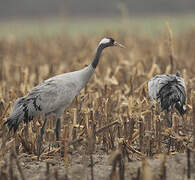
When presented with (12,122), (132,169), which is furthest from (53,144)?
(132,169)

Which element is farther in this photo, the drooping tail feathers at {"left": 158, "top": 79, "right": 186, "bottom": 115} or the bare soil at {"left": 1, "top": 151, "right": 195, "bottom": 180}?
the drooping tail feathers at {"left": 158, "top": 79, "right": 186, "bottom": 115}

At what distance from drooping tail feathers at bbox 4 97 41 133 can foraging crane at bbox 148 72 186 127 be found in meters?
1.34

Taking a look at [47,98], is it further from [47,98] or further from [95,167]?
[95,167]

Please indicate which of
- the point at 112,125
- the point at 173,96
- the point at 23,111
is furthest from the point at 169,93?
the point at 23,111

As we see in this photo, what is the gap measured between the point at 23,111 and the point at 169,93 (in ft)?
5.26

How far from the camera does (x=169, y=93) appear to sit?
16.4 feet

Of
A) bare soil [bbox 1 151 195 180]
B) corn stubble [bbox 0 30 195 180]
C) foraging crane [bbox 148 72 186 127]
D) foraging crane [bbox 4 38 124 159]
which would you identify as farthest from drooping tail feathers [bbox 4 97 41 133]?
foraging crane [bbox 148 72 186 127]

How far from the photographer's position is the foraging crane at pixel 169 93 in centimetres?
495

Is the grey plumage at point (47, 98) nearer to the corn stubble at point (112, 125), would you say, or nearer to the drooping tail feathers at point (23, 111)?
the drooping tail feathers at point (23, 111)

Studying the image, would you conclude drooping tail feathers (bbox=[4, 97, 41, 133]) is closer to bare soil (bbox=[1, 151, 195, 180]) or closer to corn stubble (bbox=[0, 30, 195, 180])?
corn stubble (bbox=[0, 30, 195, 180])

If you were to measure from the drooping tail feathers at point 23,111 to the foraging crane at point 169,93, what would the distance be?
1.34 meters

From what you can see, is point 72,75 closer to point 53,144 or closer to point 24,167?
point 53,144

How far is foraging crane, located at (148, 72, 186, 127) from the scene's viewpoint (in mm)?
4949

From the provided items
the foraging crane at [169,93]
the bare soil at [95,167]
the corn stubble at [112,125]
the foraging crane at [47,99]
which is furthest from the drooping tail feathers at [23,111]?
the foraging crane at [169,93]
